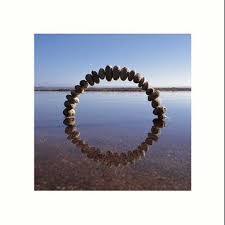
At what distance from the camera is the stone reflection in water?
49.8 inches

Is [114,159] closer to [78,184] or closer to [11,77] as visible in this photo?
[11,77]

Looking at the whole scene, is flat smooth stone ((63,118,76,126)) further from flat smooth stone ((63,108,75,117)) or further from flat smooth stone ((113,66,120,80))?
flat smooth stone ((113,66,120,80))

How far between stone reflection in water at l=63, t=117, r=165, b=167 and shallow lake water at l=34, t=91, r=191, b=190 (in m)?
0.36

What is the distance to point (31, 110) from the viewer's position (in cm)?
175

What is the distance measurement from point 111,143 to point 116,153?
0.75 m

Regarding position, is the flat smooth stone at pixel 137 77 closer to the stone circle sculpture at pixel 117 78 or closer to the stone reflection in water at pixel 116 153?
the stone circle sculpture at pixel 117 78

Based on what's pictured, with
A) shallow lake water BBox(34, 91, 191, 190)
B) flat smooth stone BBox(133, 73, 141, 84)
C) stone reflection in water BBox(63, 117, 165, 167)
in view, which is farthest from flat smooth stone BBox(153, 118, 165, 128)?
shallow lake water BBox(34, 91, 191, 190)

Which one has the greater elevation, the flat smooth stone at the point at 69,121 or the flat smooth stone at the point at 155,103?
the flat smooth stone at the point at 155,103

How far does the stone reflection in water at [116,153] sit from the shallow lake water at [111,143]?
360mm

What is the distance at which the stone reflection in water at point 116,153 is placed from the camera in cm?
127

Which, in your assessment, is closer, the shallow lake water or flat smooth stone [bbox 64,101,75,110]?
flat smooth stone [bbox 64,101,75,110]

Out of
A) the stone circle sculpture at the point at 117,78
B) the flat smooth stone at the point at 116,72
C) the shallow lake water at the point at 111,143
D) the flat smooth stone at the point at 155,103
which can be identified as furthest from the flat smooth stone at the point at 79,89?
the shallow lake water at the point at 111,143

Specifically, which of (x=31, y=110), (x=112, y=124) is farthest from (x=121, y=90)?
(x=112, y=124)

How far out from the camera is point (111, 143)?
2.04 m
